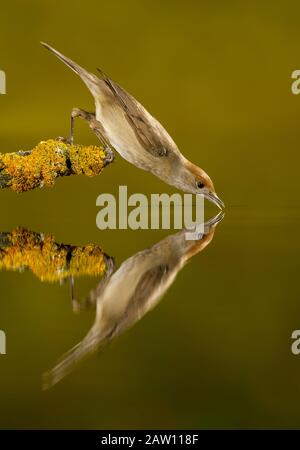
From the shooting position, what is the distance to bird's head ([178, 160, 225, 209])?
19.8 ft

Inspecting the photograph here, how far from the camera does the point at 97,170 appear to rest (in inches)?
217

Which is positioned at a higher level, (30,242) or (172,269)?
(30,242)

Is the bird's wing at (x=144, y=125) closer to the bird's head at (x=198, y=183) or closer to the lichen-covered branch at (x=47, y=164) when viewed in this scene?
the bird's head at (x=198, y=183)

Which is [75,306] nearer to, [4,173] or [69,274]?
[69,274]

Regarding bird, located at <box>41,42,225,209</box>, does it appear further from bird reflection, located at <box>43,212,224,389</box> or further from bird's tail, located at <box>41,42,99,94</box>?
bird reflection, located at <box>43,212,224,389</box>

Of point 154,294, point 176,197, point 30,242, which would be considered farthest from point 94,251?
point 176,197

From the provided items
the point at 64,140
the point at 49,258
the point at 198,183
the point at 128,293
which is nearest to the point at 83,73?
the point at 64,140

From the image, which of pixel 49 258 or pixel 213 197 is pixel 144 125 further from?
pixel 49 258

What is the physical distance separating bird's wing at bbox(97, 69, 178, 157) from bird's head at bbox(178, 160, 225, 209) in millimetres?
224

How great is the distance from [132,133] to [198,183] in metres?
0.81

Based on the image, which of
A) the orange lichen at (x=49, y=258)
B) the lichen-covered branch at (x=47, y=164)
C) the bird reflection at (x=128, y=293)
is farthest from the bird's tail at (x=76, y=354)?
the lichen-covered branch at (x=47, y=164)

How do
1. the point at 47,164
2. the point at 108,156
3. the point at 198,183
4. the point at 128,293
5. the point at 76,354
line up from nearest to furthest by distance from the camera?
the point at 76,354 → the point at 128,293 → the point at 47,164 → the point at 108,156 → the point at 198,183

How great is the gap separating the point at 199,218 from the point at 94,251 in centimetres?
199

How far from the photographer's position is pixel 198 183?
6.05 metres
